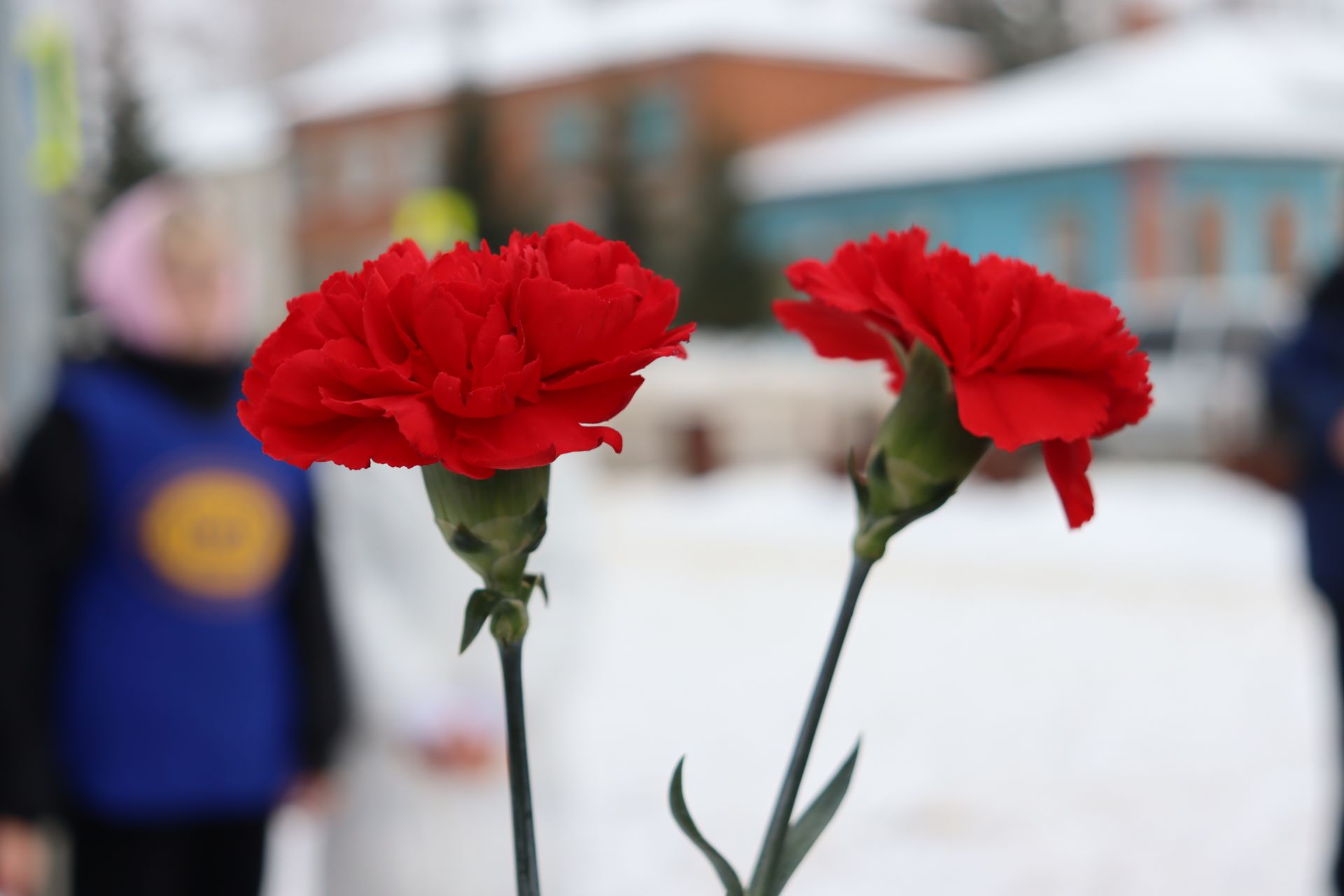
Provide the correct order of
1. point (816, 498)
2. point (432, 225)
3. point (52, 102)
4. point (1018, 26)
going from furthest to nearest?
point (1018, 26) < point (816, 498) < point (432, 225) < point (52, 102)

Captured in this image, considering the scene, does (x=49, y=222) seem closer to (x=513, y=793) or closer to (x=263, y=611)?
(x=263, y=611)

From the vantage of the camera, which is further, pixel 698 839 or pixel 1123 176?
pixel 1123 176

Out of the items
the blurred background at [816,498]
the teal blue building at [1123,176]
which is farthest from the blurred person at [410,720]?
the teal blue building at [1123,176]

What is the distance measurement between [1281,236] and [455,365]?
25530mm

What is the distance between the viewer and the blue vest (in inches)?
91.0

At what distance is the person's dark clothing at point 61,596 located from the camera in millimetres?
2230

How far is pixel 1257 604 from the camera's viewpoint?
8281 mm

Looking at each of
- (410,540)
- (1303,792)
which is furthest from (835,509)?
(410,540)

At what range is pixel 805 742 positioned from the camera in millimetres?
570

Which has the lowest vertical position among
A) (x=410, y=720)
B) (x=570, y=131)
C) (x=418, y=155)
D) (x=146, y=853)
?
(x=418, y=155)

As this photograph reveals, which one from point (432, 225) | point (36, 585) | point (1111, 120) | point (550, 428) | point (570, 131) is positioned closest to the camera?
point (550, 428)

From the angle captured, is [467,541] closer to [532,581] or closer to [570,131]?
[532,581]

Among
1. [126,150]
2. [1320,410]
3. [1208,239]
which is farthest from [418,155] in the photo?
[1320,410]

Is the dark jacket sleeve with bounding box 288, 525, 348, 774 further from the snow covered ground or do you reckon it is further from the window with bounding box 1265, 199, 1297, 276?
the window with bounding box 1265, 199, 1297, 276
